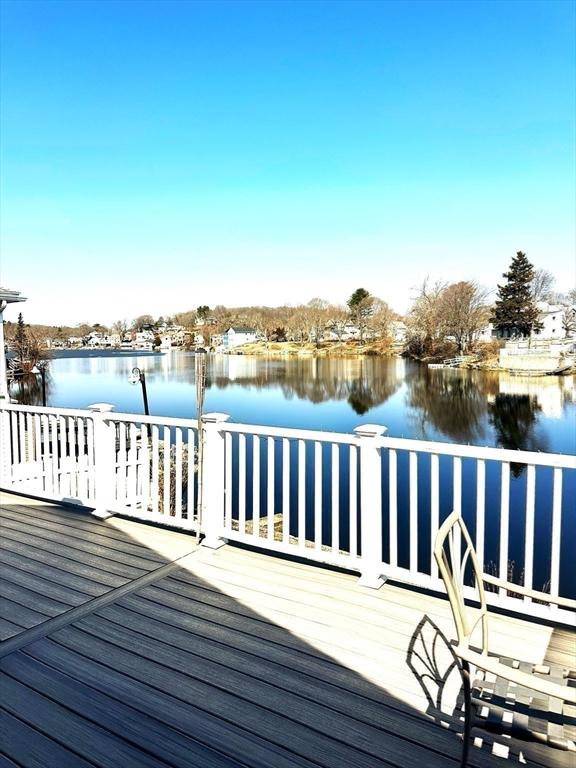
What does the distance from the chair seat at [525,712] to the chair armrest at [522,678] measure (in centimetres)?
15

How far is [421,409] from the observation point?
88.9 feet

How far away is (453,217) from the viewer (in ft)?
121

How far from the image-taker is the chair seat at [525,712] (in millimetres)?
1485

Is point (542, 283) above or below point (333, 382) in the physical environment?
above

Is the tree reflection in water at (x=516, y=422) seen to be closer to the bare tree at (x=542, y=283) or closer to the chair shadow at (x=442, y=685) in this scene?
the chair shadow at (x=442, y=685)

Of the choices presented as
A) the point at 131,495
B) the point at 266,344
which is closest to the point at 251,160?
the point at 131,495

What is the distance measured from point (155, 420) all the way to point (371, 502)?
1.90 m

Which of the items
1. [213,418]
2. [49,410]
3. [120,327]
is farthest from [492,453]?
[120,327]

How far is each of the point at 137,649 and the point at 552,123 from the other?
24.9m

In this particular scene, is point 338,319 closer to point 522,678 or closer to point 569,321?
point 569,321

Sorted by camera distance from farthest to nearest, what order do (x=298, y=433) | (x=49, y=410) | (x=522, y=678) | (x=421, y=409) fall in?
(x=421, y=409), (x=49, y=410), (x=298, y=433), (x=522, y=678)

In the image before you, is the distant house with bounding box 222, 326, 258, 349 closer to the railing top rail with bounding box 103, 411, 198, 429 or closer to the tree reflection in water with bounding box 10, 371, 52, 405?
the tree reflection in water with bounding box 10, 371, 52, 405

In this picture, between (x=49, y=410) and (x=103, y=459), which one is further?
(x=49, y=410)

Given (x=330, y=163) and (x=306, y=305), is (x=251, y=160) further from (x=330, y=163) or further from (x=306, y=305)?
(x=306, y=305)
